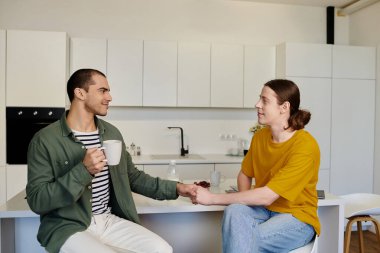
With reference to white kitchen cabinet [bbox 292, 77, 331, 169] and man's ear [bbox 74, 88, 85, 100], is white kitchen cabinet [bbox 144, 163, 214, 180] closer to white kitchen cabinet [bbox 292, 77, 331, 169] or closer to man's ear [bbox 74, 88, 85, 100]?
white kitchen cabinet [bbox 292, 77, 331, 169]

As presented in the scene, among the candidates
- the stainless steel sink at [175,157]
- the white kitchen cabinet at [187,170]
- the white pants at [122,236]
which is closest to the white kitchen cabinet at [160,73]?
the stainless steel sink at [175,157]

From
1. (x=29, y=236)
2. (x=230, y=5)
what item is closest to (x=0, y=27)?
(x=230, y=5)

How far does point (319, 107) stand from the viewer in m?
4.32

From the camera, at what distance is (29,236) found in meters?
2.12

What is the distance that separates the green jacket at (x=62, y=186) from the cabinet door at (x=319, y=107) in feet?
9.39

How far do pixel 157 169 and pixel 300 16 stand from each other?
8.96 ft

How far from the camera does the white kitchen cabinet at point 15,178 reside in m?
3.78

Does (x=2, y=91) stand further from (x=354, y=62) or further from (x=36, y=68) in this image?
(x=354, y=62)

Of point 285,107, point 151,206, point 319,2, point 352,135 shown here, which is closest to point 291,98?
point 285,107

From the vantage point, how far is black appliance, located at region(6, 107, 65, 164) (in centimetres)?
374

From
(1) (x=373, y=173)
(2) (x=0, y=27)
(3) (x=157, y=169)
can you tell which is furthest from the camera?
(1) (x=373, y=173)

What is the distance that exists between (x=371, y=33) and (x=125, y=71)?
3.00 m

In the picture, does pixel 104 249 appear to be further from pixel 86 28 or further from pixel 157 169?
pixel 86 28

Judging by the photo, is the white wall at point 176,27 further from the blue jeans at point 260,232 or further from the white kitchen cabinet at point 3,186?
the blue jeans at point 260,232
